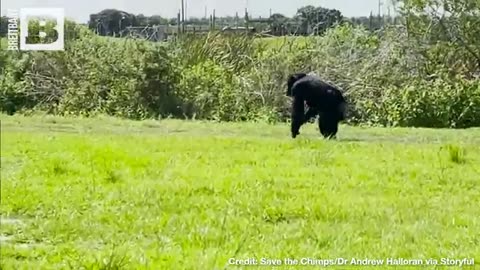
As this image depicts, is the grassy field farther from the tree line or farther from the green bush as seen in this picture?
the tree line

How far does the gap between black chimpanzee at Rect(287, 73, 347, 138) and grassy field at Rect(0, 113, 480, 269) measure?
0.75 meters

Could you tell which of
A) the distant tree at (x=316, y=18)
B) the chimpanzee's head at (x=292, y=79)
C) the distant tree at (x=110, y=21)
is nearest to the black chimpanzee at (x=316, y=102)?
the chimpanzee's head at (x=292, y=79)

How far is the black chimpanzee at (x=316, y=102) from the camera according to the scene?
12.7 feet

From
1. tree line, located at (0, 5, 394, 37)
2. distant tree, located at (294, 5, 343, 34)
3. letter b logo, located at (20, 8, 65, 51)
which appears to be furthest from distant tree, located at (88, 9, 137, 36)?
distant tree, located at (294, 5, 343, 34)

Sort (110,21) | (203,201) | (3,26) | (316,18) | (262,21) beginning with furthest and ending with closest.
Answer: (316,18) → (262,21) → (203,201) → (110,21) → (3,26)

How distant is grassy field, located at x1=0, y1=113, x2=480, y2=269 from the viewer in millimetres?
1913

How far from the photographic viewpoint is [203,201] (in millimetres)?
2398

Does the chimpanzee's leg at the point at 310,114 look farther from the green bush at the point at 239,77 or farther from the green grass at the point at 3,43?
the green grass at the point at 3,43

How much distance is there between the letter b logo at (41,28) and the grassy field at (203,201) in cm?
17

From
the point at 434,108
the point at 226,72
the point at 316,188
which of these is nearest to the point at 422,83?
the point at 434,108

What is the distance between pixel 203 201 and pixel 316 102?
1.74 m

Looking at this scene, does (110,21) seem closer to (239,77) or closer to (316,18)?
(316,18)

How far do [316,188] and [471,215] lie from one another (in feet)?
1.55

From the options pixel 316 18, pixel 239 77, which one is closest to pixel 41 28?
pixel 316 18
